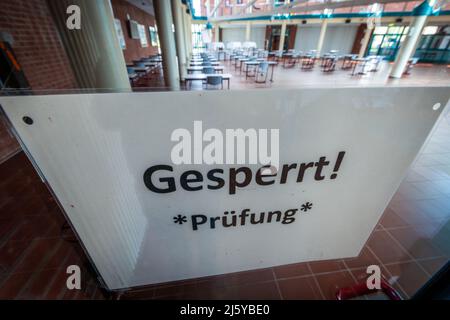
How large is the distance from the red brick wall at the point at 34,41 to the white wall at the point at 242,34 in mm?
18805

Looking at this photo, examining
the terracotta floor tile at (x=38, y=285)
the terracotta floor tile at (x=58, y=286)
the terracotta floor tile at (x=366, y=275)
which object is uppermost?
the terracotta floor tile at (x=38, y=285)

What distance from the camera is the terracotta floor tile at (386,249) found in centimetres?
168

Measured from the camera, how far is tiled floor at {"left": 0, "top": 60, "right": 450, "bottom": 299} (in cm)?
142

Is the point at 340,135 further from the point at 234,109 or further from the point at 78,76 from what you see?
the point at 78,76

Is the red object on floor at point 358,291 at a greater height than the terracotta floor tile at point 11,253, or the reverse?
the terracotta floor tile at point 11,253

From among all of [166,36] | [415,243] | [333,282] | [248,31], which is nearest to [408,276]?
[415,243]

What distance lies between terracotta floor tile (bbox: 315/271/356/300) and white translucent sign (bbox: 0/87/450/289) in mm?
345

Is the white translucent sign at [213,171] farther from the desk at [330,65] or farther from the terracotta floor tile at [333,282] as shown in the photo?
the desk at [330,65]

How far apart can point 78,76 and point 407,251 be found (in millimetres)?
2879

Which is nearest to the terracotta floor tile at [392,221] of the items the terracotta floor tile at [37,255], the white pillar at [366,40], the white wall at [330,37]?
the terracotta floor tile at [37,255]

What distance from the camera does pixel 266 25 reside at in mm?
17641

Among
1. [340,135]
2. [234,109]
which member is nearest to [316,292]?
[340,135]

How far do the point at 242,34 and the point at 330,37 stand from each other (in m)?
7.96

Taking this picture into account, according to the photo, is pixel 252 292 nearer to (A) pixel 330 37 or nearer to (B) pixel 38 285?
(B) pixel 38 285
